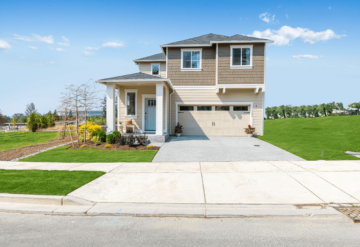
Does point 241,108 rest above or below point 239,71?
below

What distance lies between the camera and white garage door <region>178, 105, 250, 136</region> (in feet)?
54.3

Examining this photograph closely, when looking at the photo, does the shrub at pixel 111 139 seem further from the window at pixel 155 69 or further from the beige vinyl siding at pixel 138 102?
the window at pixel 155 69

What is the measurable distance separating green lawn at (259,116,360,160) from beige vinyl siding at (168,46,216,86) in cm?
587

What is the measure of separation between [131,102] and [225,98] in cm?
687

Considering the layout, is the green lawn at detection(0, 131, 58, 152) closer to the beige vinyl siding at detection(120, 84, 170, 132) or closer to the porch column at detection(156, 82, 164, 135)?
the beige vinyl siding at detection(120, 84, 170, 132)

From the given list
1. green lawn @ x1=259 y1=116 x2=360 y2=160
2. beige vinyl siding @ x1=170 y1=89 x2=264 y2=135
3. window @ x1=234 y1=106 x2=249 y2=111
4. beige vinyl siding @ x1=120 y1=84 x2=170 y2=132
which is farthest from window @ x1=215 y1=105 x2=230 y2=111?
beige vinyl siding @ x1=120 y1=84 x2=170 y2=132

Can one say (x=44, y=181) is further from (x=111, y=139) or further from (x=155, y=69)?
(x=155, y=69)

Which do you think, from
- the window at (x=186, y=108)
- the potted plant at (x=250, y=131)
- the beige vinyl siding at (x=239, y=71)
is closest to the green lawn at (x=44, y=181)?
the window at (x=186, y=108)

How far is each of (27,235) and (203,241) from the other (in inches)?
101

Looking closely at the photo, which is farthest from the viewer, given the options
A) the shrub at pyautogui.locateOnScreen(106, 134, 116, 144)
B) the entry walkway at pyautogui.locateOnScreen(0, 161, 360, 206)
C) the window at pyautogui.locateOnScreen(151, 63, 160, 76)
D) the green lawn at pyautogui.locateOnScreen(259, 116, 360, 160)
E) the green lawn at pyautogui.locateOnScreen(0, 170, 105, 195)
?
the window at pyautogui.locateOnScreen(151, 63, 160, 76)

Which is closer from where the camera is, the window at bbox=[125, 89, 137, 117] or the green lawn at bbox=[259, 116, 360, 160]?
the green lawn at bbox=[259, 116, 360, 160]

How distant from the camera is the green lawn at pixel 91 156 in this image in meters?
8.66

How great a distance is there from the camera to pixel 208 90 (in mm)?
16438

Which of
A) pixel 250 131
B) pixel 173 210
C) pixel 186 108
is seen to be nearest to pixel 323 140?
pixel 250 131
